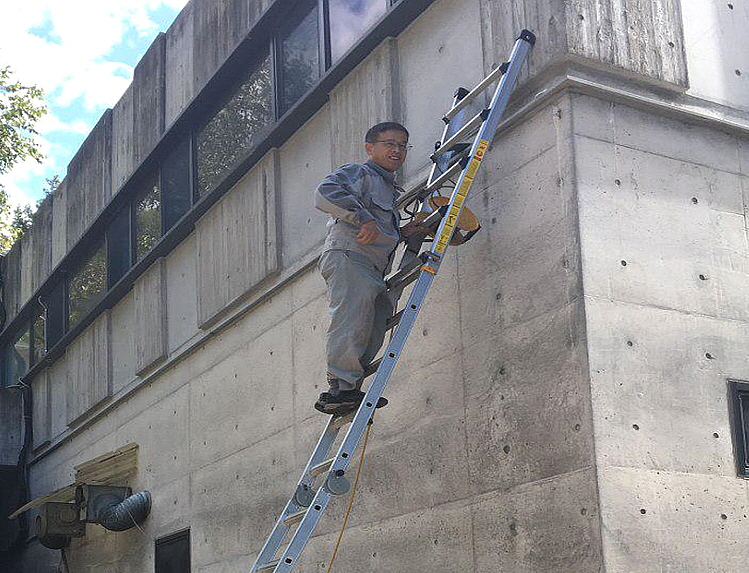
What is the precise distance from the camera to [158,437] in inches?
502

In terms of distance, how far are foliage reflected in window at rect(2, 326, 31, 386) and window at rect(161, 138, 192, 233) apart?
754 centimetres

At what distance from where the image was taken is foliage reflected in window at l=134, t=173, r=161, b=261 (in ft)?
45.3

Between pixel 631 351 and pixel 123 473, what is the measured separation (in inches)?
344

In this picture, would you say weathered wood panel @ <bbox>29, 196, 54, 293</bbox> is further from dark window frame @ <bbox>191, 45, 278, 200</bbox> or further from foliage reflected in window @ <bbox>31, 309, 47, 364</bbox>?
dark window frame @ <bbox>191, 45, 278, 200</bbox>

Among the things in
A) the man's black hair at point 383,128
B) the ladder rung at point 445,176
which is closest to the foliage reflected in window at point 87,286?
the man's black hair at point 383,128

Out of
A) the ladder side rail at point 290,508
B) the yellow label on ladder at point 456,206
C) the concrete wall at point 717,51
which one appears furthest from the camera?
the concrete wall at point 717,51

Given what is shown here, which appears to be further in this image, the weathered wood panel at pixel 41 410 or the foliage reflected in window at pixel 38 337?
the foliage reflected in window at pixel 38 337

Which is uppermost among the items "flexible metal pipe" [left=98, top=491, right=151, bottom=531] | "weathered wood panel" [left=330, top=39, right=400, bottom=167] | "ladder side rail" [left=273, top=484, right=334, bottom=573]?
"weathered wood panel" [left=330, top=39, right=400, bottom=167]

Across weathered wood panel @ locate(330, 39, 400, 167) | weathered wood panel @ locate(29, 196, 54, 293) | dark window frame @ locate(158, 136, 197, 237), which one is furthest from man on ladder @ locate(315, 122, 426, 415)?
weathered wood panel @ locate(29, 196, 54, 293)

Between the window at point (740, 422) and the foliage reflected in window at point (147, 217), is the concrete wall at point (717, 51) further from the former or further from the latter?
the foliage reflected in window at point (147, 217)

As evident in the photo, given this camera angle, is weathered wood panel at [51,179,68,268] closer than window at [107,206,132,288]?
No

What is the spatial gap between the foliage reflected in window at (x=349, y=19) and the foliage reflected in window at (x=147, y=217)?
4.57 metres

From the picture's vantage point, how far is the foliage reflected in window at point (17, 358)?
66.0ft

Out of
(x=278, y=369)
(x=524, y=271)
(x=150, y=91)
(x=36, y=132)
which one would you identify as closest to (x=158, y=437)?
(x=278, y=369)
